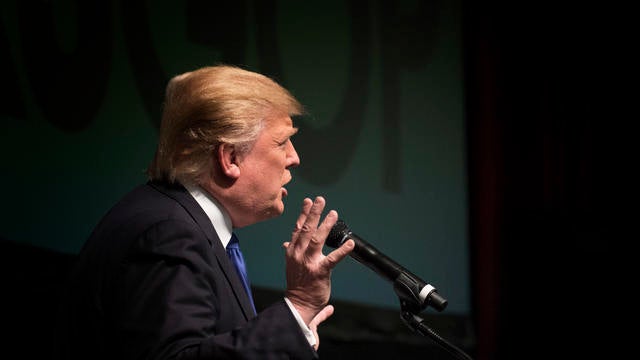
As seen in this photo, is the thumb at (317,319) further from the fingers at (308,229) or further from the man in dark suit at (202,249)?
the fingers at (308,229)

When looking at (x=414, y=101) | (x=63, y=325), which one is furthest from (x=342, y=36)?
(x=63, y=325)

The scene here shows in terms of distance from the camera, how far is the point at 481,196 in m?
2.87

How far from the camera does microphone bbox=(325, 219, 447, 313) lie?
1380mm

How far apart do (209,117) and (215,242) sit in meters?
0.24

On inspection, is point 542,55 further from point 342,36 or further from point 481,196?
point 342,36

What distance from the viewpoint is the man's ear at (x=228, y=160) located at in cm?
139

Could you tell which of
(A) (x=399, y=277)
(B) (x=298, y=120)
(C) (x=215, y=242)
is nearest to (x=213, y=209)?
(C) (x=215, y=242)

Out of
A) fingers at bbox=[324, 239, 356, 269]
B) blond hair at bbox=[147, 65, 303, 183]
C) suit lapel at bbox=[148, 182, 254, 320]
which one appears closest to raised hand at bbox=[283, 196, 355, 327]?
fingers at bbox=[324, 239, 356, 269]

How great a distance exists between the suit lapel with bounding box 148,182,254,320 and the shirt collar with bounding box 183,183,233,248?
3 cm

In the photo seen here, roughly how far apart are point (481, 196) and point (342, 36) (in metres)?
0.88

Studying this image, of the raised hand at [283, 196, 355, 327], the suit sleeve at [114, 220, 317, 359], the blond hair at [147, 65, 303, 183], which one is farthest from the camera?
the blond hair at [147, 65, 303, 183]

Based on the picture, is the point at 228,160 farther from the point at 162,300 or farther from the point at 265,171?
the point at 162,300

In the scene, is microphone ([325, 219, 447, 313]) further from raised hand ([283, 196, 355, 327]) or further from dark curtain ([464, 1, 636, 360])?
dark curtain ([464, 1, 636, 360])

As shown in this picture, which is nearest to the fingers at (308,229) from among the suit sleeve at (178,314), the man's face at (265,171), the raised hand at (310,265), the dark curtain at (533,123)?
the raised hand at (310,265)
